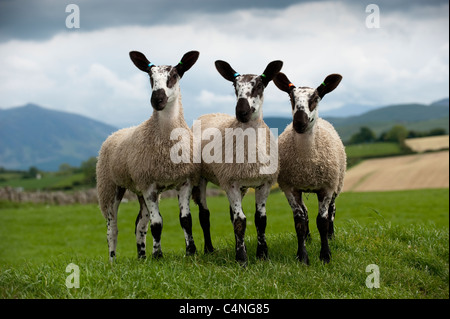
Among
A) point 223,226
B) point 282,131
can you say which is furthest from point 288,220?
point 282,131

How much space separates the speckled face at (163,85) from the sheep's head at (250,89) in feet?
2.98

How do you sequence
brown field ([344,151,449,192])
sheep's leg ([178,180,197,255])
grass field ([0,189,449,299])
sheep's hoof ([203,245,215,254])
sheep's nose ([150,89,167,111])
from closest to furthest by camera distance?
grass field ([0,189,449,299]) < sheep's nose ([150,89,167,111]) < sheep's leg ([178,180,197,255]) < sheep's hoof ([203,245,215,254]) < brown field ([344,151,449,192])

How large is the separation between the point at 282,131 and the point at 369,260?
10.5ft

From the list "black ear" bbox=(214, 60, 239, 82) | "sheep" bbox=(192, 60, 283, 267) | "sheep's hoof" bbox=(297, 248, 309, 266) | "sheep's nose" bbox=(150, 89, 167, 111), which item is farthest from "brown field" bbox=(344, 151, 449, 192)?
"sheep's nose" bbox=(150, 89, 167, 111)

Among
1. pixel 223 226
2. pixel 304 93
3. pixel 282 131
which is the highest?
pixel 304 93

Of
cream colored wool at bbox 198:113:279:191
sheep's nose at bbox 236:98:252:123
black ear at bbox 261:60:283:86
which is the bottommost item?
cream colored wool at bbox 198:113:279:191

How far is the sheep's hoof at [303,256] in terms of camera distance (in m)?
8.88

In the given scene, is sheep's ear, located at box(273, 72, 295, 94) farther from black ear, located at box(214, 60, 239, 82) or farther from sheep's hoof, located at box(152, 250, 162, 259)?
sheep's hoof, located at box(152, 250, 162, 259)

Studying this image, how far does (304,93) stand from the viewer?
8.44 metres

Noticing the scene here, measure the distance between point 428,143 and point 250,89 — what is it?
185ft

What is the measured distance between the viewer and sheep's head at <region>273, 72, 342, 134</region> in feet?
27.1

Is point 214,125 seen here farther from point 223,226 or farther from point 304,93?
point 223,226

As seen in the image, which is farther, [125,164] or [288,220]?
[288,220]
